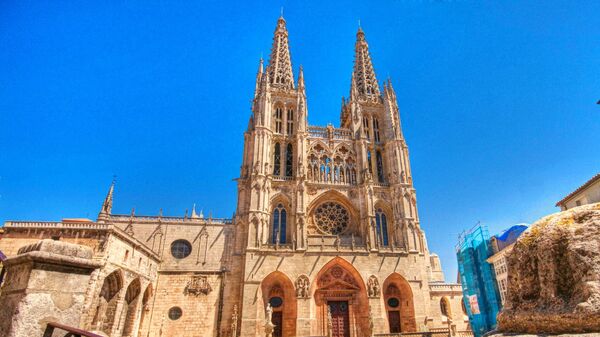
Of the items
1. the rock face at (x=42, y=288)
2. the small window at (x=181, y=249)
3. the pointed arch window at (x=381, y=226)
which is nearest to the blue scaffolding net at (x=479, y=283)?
the pointed arch window at (x=381, y=226)

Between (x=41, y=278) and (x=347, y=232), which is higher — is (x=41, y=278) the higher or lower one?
the lower one

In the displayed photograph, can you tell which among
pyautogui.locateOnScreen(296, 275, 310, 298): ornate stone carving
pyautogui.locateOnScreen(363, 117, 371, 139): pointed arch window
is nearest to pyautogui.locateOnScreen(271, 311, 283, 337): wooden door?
pyautogui.locateOnScreen(296, 275, 310, 298): ornate stone carving

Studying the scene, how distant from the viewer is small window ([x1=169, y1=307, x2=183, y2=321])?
21.2 m

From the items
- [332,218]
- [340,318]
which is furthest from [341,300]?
[332,218]

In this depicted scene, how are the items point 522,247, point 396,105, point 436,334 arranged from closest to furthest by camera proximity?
point 522,247
point 436,334
point 396,105

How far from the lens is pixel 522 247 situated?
3240mm

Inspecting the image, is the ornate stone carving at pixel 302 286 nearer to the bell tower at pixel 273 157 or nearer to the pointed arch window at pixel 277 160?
the bell tower at pixel 273 157

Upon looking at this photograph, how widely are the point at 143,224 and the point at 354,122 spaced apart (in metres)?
18.7

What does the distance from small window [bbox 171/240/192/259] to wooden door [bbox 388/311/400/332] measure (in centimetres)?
1469

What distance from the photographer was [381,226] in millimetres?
26125

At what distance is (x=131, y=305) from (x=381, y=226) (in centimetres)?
1772

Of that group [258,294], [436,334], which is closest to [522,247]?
[436,334]

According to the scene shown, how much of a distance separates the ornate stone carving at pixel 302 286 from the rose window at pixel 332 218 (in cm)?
461

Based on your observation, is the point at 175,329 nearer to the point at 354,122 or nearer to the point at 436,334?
the point at 436,334
